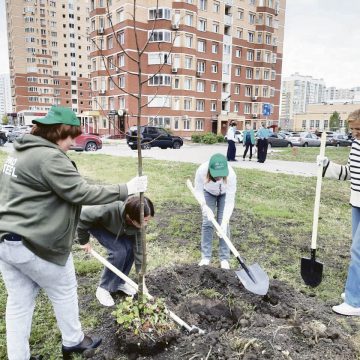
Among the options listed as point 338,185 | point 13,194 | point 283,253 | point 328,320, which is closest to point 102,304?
point 13,194

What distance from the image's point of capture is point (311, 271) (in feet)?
12.2

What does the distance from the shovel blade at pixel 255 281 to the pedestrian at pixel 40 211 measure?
1.52 meters

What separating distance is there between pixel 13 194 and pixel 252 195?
22.2ft

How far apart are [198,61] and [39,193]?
41.9 meters

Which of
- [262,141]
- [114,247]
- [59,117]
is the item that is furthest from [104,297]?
[262,141]

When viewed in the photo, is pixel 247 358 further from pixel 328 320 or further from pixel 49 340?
pixel 49 340

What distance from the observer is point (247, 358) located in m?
2.32

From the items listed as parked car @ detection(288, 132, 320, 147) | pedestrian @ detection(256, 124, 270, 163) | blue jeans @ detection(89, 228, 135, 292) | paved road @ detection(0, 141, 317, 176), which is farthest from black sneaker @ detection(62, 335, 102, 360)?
parked car @ detection(288, 132, 320, 147)

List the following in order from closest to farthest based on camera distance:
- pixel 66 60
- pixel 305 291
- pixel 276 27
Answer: pixel 305 291, pixel 276 27, pixel 66 60

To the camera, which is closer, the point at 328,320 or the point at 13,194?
the point at 13,194

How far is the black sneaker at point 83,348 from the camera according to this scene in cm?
249

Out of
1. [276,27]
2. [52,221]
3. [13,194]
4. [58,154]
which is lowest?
[52,221]

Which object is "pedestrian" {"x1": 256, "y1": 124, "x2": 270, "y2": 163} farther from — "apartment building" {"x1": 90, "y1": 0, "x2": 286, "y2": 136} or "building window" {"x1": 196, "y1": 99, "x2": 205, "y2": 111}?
"building window" {"x1": 196, "y1": 99, "x2": 205, "y2": 111}

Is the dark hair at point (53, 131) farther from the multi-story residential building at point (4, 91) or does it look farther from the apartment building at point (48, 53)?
the multi-story residential building at point (4, 91)
